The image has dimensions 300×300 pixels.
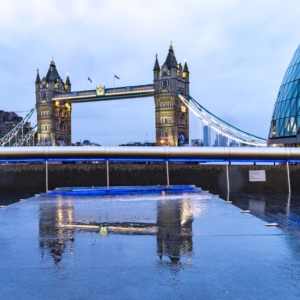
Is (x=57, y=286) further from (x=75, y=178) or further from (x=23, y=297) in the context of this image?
(x=75, y=178)

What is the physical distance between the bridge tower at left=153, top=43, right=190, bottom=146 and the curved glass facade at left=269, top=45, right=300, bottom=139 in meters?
38.6

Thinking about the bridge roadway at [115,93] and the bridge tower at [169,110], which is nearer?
the bridge roadway at [115,93]

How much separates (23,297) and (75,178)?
26135mm

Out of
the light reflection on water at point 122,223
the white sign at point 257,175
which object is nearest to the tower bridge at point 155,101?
the white sign at point 257,175

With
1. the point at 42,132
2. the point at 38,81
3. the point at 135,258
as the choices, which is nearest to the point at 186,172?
the point at 135,258

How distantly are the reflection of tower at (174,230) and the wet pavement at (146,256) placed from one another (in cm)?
2

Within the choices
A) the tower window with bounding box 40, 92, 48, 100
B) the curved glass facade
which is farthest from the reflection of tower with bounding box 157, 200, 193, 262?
the tower window with bounding box 40, 92, 48, 100

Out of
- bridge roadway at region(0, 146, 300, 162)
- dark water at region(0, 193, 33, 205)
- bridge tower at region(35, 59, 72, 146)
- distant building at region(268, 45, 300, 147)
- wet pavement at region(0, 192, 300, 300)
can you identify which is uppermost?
bridge tower at region(35, 59, 72, 146)

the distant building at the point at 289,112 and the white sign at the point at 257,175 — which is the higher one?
the distant building at the point at 289,112

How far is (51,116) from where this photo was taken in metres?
114

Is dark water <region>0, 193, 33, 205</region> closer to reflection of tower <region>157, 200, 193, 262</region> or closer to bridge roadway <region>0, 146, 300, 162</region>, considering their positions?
bridge roadway <region>0, 146, 300, 162</region>

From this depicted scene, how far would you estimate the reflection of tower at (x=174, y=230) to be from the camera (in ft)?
25.5

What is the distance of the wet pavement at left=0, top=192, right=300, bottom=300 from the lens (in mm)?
5621

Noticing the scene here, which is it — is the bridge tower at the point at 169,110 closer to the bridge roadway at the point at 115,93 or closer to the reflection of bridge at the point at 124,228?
the bridge roadway at the point at 115,93
